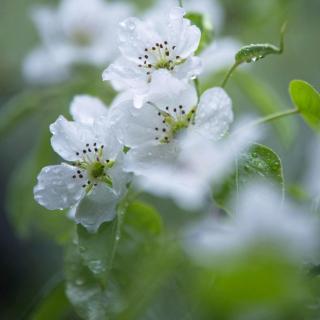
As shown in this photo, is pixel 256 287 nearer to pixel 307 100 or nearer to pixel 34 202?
pixel 307 100

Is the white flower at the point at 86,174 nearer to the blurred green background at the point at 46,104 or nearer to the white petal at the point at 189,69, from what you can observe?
the white petal at the point at 189,69

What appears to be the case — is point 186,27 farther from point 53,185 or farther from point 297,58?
point 297,58

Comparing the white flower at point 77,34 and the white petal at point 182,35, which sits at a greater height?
the white flower at point 77,34

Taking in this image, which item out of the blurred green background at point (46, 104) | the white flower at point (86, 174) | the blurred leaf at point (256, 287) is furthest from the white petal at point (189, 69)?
the blurred green background at point (46, 104)

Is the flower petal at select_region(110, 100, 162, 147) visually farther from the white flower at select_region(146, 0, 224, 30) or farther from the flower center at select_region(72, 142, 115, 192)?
the white flower at select_region(146, 0, 224, 30)

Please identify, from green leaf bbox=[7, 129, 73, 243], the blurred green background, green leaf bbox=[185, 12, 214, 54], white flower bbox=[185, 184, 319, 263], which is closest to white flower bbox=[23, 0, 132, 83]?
the blurred green background
